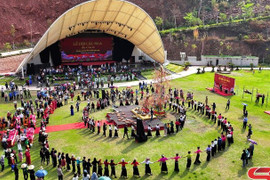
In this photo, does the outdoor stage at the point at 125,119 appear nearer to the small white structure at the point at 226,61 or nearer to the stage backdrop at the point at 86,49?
the stage backdrop at the point at 86,49

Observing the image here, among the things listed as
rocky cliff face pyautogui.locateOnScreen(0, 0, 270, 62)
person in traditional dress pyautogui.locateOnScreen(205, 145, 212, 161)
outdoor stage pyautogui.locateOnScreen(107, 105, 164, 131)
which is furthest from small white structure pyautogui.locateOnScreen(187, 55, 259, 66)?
person in traditional dress pyautogui.locateOnScreen(205, 145, 212, 161)

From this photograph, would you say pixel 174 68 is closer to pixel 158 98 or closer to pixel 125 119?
pixel 158 98

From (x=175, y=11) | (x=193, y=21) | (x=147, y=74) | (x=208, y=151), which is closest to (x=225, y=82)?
(x=147, y=74)

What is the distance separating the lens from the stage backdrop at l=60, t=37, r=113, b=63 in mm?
50094

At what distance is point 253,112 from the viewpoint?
90.2ft

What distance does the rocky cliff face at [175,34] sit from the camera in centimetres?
6619

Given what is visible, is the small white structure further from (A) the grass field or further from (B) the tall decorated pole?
(B) the tall decorated pole

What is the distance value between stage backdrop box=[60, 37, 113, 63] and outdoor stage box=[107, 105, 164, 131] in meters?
25.7

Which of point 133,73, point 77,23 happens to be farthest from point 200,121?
point 77,23

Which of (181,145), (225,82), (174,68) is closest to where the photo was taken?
(181,145)

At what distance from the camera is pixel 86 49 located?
5159 cm

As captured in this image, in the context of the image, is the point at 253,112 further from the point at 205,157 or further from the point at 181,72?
the point at 181,72

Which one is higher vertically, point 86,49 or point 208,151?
point 86,49

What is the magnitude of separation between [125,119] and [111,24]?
85.9 ft
